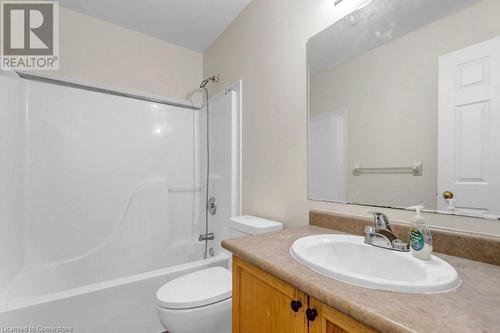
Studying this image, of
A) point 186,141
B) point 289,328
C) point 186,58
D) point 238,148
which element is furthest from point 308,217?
point 186,58

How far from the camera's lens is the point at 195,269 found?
1.59m

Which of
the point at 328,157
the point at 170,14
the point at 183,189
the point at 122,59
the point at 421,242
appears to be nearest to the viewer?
the point at 421,242

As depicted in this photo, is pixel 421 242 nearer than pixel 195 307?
Yes

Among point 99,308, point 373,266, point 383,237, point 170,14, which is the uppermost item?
A: point 170,14

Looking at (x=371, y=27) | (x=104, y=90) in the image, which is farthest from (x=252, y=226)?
(x=104, y=90)

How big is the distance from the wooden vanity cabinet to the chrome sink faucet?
40 cm

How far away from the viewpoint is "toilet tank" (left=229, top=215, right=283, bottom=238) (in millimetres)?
1337

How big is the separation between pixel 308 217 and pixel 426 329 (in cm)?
87

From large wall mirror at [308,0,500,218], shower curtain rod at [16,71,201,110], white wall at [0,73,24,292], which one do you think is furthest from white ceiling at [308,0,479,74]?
white wall at [0,73,24,292]

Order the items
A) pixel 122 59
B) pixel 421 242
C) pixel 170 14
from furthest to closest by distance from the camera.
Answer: pixel 122 59
pixel 170 14
pixel 421 242

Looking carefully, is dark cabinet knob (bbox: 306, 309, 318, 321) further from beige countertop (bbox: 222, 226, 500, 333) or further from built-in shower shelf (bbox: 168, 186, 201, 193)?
built-in shower shelf (bbox: 168, 186, 201, 193)

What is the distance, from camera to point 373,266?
2.74 feet

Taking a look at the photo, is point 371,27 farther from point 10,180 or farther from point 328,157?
point 10,180

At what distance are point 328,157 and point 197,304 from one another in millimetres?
1000
